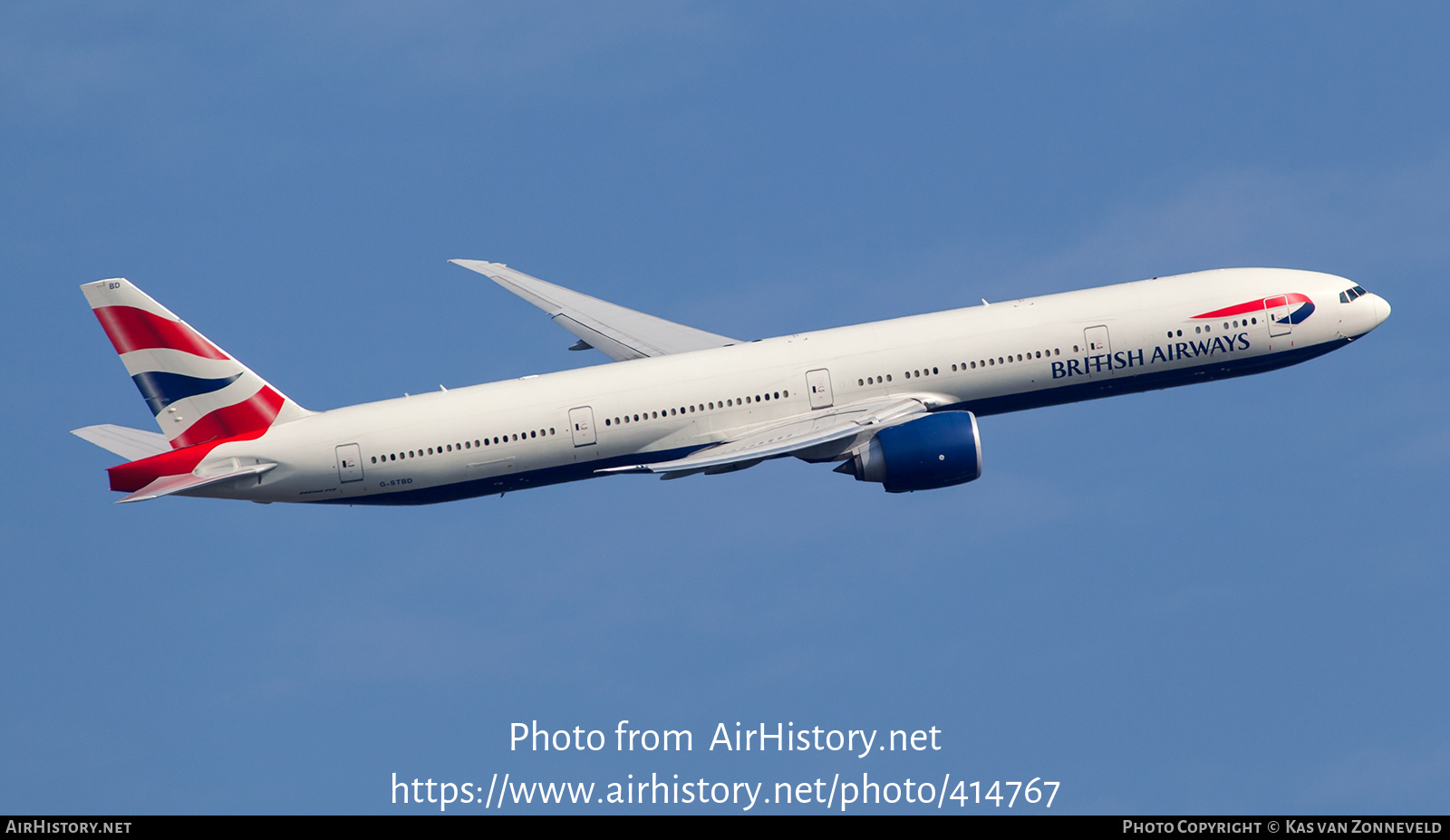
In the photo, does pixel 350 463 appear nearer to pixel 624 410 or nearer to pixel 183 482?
pixel 183 482

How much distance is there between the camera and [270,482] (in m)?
65.9

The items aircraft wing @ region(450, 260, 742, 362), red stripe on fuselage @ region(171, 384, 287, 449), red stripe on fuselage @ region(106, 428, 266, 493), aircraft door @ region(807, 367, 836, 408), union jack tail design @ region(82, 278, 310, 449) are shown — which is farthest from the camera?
aircraft wing @ region(450, 260, 742, 362)

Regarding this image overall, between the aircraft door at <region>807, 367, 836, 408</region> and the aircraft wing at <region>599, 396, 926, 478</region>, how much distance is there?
39cm

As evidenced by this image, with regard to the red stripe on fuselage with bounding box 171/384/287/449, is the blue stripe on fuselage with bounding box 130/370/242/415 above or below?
above

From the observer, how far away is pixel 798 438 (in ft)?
210

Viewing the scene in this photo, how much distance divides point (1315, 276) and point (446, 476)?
36430 millimetres

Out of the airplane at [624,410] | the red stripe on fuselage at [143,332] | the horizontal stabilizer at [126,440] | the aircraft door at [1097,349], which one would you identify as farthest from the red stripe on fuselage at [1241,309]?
the horizontal stabilizer at [126,440]

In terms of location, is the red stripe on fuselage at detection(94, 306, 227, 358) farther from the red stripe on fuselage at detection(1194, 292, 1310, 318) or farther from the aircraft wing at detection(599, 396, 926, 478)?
the red stripe on fuselage at detection(1194, 292, 1310, 318)

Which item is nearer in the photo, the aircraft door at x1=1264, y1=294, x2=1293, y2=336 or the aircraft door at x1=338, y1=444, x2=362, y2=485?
the aircraft door at x1=338, y1=444, x2=362, y2=485

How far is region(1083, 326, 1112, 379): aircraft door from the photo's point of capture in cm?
6750

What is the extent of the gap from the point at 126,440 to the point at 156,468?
2463 mm

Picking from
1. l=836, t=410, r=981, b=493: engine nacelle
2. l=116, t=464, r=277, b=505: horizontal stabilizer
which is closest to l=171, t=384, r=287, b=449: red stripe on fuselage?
l=116, t=464, r=277, b=505: horizontal stabilizer

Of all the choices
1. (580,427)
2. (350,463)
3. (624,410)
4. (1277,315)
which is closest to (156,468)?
(350,463)

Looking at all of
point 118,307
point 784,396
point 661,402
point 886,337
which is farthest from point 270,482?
point 886,337
